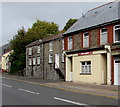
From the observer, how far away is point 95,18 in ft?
80.1

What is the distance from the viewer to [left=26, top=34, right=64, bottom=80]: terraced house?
31828mm

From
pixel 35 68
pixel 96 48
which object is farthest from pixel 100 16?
pixel 35 68

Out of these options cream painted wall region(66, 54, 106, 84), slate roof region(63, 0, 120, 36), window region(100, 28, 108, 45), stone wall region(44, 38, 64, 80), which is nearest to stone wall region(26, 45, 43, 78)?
stone wall region(44, 38, 64, 80)

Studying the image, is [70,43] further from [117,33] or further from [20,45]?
[20,45]

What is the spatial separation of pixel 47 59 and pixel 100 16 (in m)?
13.7

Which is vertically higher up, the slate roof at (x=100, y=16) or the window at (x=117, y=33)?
the slate roof at (x=100, y=16)

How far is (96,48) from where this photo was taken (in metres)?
22.1

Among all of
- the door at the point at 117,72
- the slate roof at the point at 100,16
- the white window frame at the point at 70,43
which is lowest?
the door at the point at 117,72

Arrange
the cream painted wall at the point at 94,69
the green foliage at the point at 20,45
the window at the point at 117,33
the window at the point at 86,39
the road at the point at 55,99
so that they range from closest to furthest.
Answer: the road at the point at 55,99 → the window at the point at 117,33 → the cream painted wall at the point at 94,69 → the window at the point at 86,39 → the green foliage at the point at 20,45

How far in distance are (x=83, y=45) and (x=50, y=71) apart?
10860 millimetres

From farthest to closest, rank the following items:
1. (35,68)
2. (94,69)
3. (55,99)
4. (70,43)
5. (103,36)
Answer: (35,68) < (70,43) < (94,69) < (103,36) < (55,99)

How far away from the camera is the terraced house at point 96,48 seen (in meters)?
20.5

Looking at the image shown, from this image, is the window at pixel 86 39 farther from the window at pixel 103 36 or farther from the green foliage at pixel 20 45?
the green foliage at pixel 20 45

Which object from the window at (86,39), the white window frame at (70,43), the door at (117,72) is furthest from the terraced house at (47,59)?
the door at (117,72)
